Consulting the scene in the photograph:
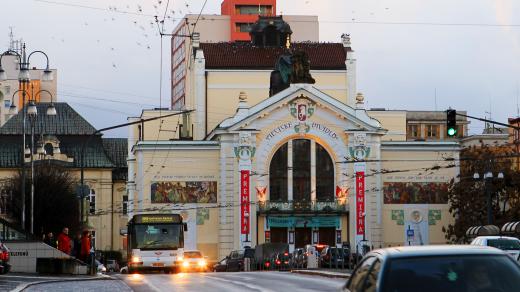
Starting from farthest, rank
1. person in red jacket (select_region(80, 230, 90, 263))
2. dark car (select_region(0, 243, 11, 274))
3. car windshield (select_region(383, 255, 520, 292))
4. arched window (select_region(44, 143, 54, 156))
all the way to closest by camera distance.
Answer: arched window (select_region(44, 143, 54, 156)) < person in red jacket (select_region(80, 230, 90, 263)) < dark car (select_region(0, 243, 11, 274)) < car windshield (select_region(383, 255, 520, 292))

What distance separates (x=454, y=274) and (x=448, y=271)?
0.06 meters

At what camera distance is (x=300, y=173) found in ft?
316

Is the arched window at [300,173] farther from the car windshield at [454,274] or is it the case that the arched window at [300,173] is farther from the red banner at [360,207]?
the car windshield at [454,274]

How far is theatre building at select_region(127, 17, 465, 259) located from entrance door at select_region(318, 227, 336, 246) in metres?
0.08

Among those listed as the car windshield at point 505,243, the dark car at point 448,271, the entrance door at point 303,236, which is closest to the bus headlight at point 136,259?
the car windshield at point 505,243

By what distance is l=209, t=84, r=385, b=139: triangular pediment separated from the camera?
95500 millimetres

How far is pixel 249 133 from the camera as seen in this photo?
313 ft

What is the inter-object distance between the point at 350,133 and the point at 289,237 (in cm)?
903

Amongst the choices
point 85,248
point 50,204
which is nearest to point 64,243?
point 85,248

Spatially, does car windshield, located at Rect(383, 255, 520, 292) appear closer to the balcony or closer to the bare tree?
the bare tree

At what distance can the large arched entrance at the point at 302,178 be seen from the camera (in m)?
96.1

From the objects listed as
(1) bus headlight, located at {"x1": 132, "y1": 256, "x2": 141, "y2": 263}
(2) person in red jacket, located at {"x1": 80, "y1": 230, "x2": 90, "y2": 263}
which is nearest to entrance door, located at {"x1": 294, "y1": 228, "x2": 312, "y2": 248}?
(1) bus headlight, located at {"x1": 132, "y1": 256, "x2": 141, "y2": 263}

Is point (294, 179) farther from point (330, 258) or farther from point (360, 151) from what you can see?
point (330, 258)

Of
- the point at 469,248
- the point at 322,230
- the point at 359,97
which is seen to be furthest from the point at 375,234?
the point at 469,248
